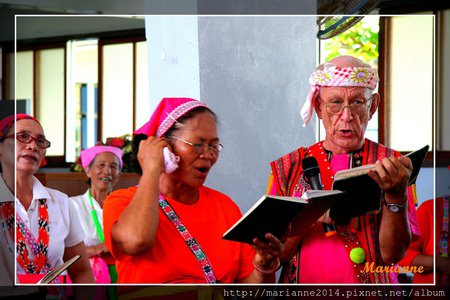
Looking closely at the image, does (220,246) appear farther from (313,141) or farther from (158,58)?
(158,58)

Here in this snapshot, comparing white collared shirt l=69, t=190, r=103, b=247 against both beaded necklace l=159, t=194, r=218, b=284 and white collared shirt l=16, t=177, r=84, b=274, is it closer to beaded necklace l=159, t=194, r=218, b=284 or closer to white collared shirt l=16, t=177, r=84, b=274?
white collared shirt l=16, t=177, r=84, b=274

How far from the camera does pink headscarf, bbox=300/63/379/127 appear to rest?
3496mm

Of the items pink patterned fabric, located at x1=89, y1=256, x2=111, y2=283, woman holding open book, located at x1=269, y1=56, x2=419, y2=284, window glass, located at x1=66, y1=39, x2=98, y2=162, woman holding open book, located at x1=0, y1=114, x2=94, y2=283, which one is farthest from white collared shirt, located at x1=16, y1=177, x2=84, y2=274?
woman holding open book, located at x1=269, y1=56, x2=419, y2=284

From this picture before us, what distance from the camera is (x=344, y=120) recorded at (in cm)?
349

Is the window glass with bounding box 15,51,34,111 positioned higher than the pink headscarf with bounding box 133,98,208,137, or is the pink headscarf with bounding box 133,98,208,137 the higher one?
the window glass with bounding box 15,51,34,111

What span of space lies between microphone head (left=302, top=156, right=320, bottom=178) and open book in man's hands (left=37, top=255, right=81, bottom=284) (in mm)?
1283

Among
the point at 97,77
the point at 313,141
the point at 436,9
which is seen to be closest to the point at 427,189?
the point at 313,141

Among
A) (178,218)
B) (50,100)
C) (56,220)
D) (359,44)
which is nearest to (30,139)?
(50,100)

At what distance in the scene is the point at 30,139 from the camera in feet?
12.4

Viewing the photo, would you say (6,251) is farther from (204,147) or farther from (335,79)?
(335,79)

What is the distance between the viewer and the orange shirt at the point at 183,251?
11.3 feet

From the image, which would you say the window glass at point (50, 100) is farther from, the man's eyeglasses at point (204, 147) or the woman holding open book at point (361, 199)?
the woman holding open book at point (361, 199)

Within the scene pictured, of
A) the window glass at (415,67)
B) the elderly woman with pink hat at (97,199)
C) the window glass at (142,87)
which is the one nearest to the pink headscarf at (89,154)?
the elderly woman with pink hat at (97,199)

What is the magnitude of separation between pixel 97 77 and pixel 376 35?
5.03 ft
